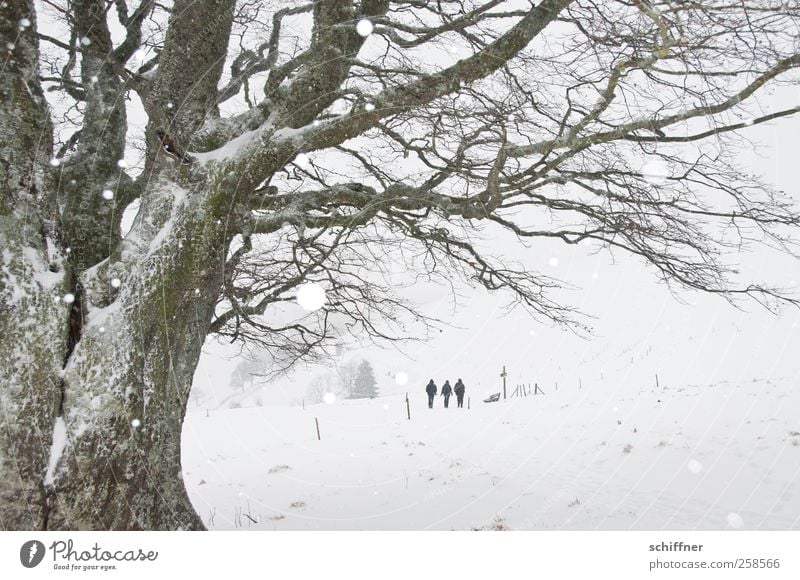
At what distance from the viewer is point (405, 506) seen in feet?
17.2

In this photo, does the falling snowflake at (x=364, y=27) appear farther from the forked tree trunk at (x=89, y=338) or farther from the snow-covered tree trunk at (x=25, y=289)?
the snow-covered tree trunk at (x=25, y=289)

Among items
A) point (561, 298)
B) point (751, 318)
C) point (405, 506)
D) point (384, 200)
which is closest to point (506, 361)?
point (561, 298)

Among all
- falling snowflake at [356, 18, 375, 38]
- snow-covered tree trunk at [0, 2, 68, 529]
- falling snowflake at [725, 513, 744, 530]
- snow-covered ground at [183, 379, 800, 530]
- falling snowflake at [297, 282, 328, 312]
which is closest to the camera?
snow-covered tree trunk at [0, 2, 68, 529]

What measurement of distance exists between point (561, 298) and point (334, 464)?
29924 mm

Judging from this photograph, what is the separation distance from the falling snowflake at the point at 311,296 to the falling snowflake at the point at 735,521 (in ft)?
15.3

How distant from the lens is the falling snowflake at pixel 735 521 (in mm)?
3881

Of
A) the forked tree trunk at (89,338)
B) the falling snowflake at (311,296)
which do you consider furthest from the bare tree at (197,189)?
the falling snowflake at (311,296)

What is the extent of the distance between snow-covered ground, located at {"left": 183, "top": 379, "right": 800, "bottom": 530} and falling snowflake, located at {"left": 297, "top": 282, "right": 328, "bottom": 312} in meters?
2.41

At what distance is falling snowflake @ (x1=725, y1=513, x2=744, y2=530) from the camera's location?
388cm

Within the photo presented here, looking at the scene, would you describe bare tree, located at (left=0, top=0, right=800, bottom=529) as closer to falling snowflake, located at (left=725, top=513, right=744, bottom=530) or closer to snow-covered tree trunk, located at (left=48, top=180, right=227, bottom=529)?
snow-covered tree trunk, located at (left=48, top=180, right=227, bottom=529)

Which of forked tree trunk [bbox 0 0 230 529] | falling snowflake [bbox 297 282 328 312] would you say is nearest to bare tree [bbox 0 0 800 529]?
forked tree trunk [bbox 0 0 230 529]

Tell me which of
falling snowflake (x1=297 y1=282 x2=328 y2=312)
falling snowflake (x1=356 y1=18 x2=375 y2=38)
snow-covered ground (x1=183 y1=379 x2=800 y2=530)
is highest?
falling snowflake (x1=356 y1=18 x2=375 y2=38)

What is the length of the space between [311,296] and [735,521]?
489cm

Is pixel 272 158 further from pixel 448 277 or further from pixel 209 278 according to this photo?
pixel 448 277
